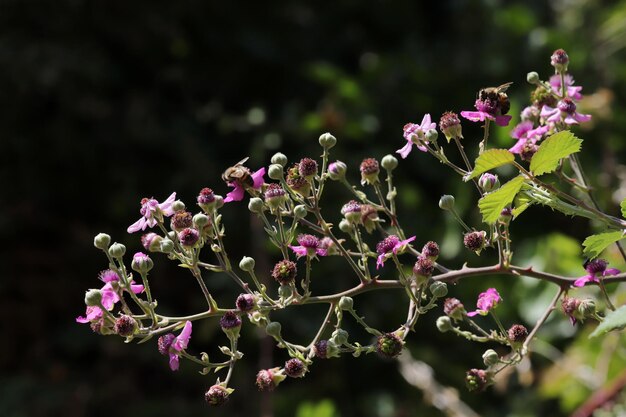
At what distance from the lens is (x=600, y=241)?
0.98 meters

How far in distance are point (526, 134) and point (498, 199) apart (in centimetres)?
21

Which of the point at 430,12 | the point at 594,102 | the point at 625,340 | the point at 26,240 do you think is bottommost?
the point at 625,340

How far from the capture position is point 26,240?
426 cm

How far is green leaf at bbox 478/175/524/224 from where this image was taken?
0.92 m

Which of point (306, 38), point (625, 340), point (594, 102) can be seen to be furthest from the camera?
point (306, 38)

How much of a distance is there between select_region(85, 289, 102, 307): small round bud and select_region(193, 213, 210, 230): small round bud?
0.14 meters

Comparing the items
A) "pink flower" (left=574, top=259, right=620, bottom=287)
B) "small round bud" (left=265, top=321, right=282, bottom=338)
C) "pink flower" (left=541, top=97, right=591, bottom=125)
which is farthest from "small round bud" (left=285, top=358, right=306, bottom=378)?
"pink flower" (left=541, top=97, right=591, bottom=125)

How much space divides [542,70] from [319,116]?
0.97m

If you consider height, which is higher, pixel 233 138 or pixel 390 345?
pixel 233 138

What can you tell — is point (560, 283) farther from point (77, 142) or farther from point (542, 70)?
point (77, 142)

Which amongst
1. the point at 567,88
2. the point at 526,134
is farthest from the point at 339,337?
the point at 567,88

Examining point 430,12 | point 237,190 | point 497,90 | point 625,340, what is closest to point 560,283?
point 497,90

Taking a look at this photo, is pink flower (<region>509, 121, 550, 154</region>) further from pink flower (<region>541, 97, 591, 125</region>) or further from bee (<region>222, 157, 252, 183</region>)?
bee (<region>222, 157, 252, 183</region>)

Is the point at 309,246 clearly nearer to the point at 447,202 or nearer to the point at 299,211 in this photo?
Answer: the point at 299,211
